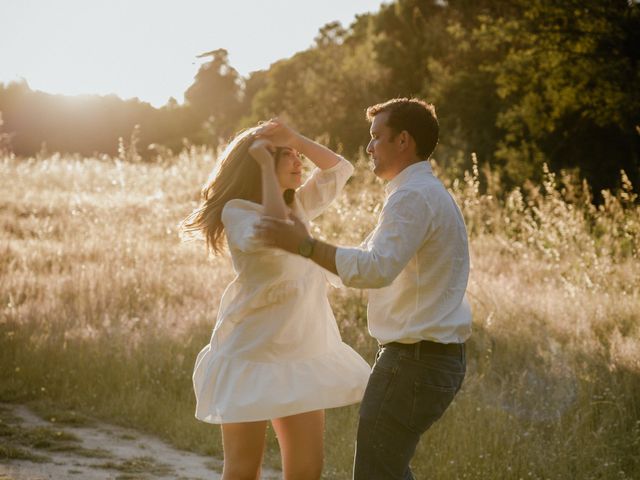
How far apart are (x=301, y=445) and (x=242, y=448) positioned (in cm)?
25

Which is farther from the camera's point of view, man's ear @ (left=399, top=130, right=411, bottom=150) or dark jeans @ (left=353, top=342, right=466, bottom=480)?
man's ear @ (left=399, top=130, right=411, bottom=150)

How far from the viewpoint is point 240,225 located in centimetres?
343

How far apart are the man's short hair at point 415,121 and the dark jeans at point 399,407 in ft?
2.71

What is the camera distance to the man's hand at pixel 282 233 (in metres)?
3.05

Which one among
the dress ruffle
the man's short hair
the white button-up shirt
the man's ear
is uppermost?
the man's short hair

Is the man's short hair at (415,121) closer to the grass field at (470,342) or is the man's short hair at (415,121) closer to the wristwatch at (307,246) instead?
the wristwatch at (307,246)

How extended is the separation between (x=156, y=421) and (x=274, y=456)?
1.26m

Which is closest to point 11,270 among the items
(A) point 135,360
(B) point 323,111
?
(A) point 135,360

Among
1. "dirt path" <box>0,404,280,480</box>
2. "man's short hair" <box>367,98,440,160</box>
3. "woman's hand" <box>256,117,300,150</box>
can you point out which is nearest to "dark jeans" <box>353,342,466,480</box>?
"man's short hair" <box>367,98,440,160</box>

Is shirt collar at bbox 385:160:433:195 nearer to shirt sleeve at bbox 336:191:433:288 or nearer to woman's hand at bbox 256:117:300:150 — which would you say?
shirt sleeve at bbox 336:191:433:288

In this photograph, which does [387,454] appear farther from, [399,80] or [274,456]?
[399,80]

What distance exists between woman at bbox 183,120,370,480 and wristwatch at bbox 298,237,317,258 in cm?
30

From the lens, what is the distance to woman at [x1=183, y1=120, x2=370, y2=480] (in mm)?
3395

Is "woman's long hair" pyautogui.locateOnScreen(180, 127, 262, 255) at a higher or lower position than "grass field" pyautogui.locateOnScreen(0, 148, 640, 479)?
higher
